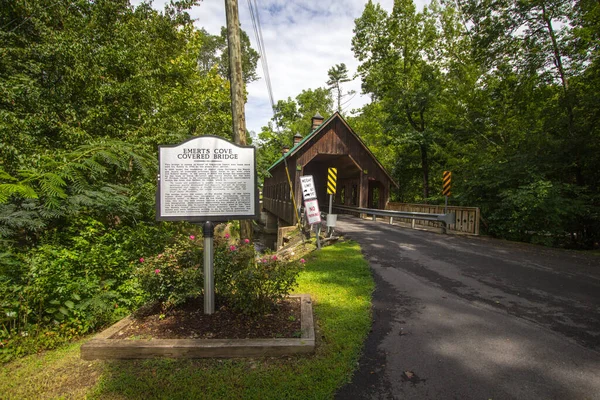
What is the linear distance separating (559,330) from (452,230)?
454 inches

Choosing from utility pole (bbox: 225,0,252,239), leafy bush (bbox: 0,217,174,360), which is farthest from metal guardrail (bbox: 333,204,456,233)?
leafy bush (bbox: 0,217,174,360)

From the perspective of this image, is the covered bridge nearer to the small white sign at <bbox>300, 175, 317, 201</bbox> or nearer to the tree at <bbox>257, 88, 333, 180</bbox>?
the small white sign at <bbox>300, 175, 317, 201</bbox>

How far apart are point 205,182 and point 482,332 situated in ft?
14.3

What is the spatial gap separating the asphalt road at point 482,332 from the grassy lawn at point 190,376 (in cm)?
27

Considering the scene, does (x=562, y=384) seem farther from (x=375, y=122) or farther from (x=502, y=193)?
(x=375, y=122)

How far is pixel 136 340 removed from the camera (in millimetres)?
3729

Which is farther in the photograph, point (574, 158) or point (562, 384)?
point (574, 158)

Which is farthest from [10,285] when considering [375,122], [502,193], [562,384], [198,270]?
[375,122]

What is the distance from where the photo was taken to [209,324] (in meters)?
4.22

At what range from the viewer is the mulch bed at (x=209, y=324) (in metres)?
3.96

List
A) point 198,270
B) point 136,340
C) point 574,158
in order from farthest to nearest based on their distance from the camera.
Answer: point 574,158, point 198,270, point 136,340

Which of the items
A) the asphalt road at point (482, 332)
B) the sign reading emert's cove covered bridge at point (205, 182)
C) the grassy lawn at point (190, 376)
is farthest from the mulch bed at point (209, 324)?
the sign reading emert's cove covered bridge at point (205, 182)

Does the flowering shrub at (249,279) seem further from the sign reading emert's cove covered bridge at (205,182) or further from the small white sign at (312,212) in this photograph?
the small white sign at (312,212)

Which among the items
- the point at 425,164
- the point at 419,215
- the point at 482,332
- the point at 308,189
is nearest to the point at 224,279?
the point at 482,332
